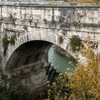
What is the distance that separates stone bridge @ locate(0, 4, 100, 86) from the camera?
12.1 metres

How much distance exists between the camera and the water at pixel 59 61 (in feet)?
79.9

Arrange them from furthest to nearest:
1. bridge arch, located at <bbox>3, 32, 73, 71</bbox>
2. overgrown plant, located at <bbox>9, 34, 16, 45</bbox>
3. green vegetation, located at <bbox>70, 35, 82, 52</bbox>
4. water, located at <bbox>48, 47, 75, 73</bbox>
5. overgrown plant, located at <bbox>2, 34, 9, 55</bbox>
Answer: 1. water, located at <bbox>48, 47, 75, 73</bbox>
2. overgrown plant, located at <bbox>2, 34, 9, 55</bbox>
3. overgrown plant, located at <bbox>9, 34, 16, 45</bbox>
4. bridge arch, located at <bbox>3, 32, 73, 71</bbox>
5. green vegetation, located at <bbox>70, 35, 82, 52</bbox>

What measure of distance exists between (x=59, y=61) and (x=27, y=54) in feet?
33.6

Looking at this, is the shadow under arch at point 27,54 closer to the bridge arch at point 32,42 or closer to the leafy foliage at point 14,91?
the bridge arch at point 32,42

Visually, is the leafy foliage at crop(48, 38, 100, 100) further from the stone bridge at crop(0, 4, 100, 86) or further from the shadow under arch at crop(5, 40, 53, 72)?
the shadow under arch at crop(5, 40, 53, 72)

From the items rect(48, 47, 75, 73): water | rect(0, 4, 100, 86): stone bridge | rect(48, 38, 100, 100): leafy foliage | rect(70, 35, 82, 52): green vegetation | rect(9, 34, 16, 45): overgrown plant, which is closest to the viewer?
rect(48, 38, 100, 100): leafy foliage

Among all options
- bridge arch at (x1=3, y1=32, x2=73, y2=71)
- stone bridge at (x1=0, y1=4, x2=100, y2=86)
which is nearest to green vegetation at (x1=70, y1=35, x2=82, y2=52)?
stone bridge at (x1=0, y1=4, x2=100, y2=86)

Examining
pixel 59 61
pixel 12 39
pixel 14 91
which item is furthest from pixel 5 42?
pixel 59 61

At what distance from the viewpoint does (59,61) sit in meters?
27.5

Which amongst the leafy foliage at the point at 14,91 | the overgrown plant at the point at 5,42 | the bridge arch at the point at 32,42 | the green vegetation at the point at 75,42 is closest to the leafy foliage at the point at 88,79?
the green vegetation at the point at 75,42

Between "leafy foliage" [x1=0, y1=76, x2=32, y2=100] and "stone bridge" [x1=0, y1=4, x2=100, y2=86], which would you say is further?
A: "leafy foliage" [x1=0, y1=76, x2=32, y2=100]

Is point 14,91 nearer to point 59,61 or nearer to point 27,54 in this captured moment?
point 27,54

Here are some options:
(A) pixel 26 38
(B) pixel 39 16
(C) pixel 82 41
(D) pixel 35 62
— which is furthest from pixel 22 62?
(C) pixel 82 41

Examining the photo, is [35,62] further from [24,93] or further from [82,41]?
[82,41]
